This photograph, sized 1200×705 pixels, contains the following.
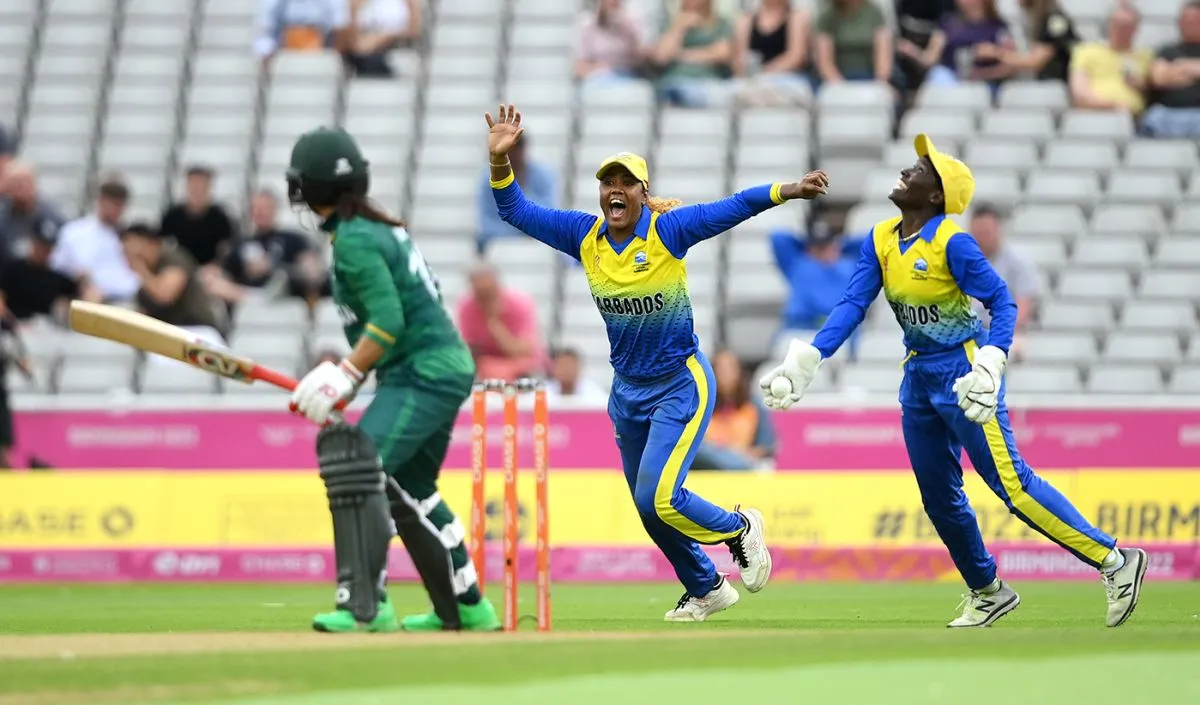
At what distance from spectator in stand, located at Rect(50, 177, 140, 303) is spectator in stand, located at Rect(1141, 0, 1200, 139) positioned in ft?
28.9

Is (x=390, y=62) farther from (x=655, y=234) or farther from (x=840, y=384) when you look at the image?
(x=655, y=234)

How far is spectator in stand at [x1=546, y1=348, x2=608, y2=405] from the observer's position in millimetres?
14672

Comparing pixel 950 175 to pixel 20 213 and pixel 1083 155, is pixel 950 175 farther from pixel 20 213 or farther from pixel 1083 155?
pixel 20 213

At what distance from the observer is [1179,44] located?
676 inches

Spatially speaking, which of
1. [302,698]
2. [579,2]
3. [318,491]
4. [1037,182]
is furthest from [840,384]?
[302,698]

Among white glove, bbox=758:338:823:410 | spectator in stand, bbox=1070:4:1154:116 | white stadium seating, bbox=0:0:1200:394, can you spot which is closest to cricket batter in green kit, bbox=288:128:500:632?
white glove, bbox=758:338:823:410

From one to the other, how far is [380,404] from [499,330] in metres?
6.71

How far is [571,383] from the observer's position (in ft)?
48.4

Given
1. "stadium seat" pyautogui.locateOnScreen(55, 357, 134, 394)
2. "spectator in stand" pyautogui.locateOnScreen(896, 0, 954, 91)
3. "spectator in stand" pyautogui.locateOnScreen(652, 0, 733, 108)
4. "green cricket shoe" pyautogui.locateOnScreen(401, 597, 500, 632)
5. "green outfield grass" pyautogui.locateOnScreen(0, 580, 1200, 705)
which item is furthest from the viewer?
"spectator in stand" pyautogui.locateOnScreen(896, 0, 954, 91)

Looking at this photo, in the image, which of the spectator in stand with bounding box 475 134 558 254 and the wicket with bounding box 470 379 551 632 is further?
the spectator in stand with bounding box 475 134 558 254

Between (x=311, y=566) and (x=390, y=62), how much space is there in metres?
6.35

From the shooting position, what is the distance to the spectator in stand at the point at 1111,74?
1712cm

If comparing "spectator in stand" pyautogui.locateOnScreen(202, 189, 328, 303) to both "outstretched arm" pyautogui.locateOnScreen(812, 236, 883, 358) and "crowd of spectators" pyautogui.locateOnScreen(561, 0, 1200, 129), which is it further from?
"outstretched arm" pyautogui.locateOnScreen(812, 236, 883, 358)

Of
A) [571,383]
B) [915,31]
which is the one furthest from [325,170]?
[915,31]
